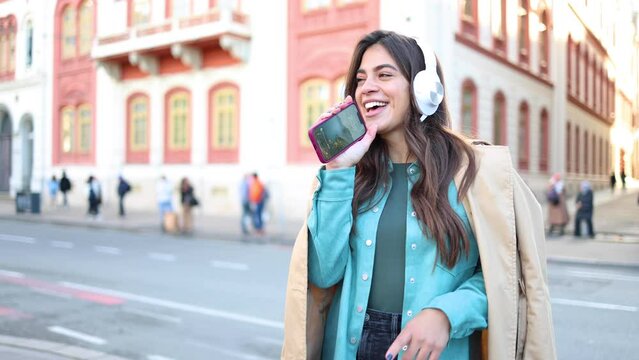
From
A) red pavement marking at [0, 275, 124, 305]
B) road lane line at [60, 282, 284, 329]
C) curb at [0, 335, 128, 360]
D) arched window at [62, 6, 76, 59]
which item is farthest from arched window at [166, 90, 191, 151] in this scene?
curb at [0, 335, 128, 360]

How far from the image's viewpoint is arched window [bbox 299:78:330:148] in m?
20.3

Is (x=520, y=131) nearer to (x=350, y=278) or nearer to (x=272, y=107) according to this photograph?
(x=272, y=107)

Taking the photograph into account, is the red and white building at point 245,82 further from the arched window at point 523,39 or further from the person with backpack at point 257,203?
the person with backpack at point 257,203

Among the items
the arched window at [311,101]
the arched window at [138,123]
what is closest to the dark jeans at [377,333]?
the arched window at [311,101]

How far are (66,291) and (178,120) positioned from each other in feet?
56.3

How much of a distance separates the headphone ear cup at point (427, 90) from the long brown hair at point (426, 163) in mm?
34

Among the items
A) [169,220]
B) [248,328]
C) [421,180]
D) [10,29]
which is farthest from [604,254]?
[10,29]

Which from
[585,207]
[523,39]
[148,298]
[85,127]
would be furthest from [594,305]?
[85,127]

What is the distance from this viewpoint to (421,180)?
187cm

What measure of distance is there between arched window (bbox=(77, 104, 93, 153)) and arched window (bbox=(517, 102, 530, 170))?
60.5ft

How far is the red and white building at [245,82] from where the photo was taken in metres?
19.3

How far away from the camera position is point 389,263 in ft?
6.05

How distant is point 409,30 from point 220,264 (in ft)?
32.7

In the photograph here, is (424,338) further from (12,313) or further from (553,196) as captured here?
(553,196)
